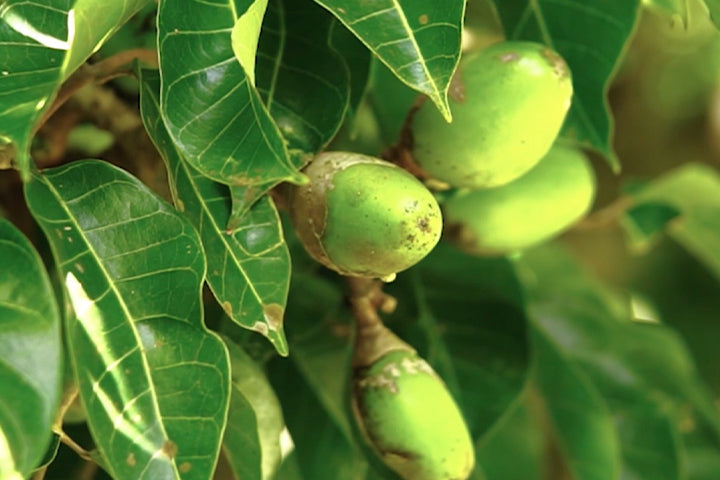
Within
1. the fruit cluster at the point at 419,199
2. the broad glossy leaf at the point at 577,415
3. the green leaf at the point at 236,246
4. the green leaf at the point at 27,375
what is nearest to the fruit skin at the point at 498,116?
the fruit cluster at the point at 419,199

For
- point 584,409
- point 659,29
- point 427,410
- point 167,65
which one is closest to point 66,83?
point 167,65

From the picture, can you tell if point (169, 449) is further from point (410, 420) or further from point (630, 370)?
point (630, 370)

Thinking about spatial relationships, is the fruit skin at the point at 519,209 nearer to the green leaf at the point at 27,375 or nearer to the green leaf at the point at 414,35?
the green leaf at the point at 414,35

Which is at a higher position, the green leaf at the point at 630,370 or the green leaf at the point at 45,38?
the green leaf at the point at 45,38

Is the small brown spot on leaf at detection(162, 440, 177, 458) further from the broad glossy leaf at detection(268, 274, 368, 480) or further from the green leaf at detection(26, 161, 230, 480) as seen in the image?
the broad glossy leaf at detection(268, 274, 368, 480)

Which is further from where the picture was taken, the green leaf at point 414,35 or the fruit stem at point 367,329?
the fruit stem at point 367,329

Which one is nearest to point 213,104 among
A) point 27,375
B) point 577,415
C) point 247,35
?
point 247,35
